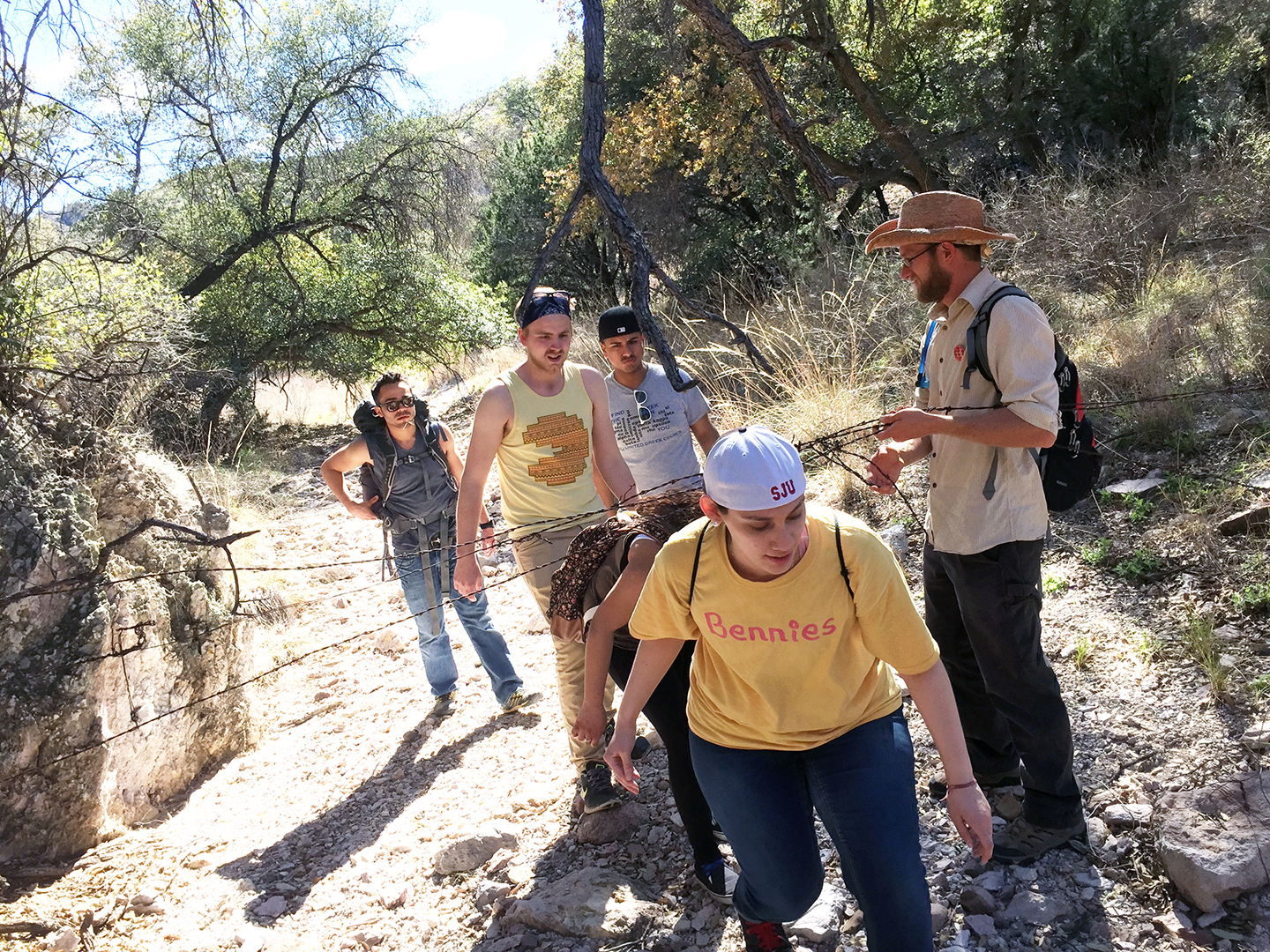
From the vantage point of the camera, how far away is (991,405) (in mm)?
2572

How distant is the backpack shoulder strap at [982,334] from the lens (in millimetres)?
2506

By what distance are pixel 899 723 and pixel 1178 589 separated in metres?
2.49

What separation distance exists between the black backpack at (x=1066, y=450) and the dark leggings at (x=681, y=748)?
1.21 m

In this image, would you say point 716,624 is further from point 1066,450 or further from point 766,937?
point 1066,450

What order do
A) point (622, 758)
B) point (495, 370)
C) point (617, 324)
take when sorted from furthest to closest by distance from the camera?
1. point (495, 370)
2. point (617, 324)
3. point (622, 758)

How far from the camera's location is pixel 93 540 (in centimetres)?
417

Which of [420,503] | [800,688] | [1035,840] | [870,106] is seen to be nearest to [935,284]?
[800,688]

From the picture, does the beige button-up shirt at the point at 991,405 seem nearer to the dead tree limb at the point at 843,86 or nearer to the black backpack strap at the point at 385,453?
the dead tree limb at the point at 843,86

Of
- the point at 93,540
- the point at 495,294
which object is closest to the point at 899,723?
the point at 93,540

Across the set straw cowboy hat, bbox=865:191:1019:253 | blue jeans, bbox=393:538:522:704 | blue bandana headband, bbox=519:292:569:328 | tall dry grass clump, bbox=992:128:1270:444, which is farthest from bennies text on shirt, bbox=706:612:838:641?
tall dry grass clump, bbox=992:128:1270:444

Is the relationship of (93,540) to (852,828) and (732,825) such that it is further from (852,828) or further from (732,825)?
(852,828)

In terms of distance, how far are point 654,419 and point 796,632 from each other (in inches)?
75.4

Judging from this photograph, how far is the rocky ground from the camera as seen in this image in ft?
8.77

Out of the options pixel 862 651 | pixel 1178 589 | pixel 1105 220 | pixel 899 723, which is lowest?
pixel 1178 589
